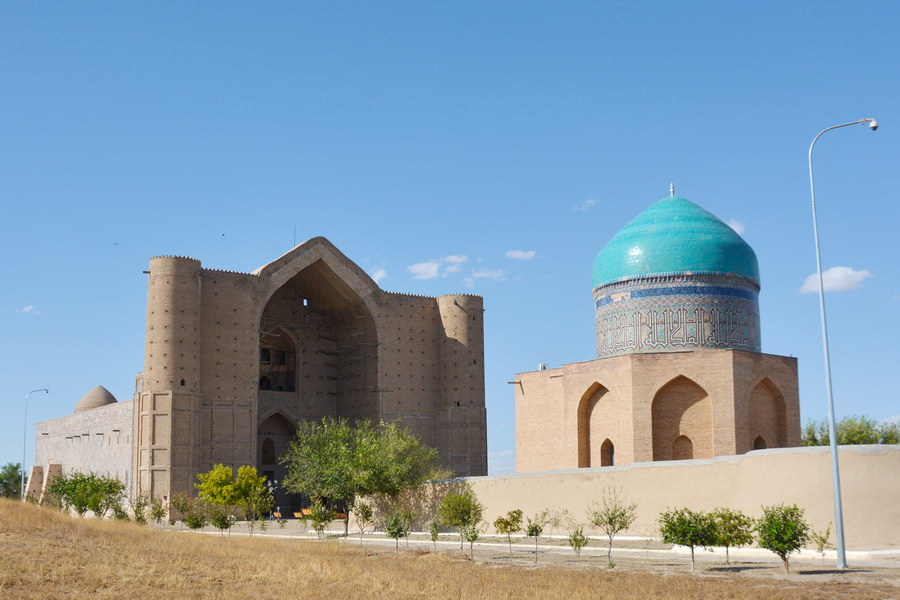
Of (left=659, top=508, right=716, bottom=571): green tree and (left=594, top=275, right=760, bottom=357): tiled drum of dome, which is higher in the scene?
(left=594, top=275, right=760, bottom=357): tiled drum of dome

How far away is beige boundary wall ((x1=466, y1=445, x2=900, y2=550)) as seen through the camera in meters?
16.8

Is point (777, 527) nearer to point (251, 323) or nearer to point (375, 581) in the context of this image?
point (375, 581)

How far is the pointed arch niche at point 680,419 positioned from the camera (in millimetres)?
24281

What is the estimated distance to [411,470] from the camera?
27.2 metres

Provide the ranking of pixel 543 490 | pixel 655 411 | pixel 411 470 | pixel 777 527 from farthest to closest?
pixel 411 470 < pixel 655 411 < pixel 543 490 < pixel 777 527

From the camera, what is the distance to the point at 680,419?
24.5 meters

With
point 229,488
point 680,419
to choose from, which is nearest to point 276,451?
point 229,488

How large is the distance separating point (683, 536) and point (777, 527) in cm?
152

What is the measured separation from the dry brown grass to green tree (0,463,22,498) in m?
43.4

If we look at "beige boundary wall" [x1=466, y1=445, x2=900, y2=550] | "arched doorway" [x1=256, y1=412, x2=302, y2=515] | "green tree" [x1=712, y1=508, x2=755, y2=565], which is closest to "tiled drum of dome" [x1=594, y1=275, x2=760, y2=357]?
"beige boundary wall" [x1=466, y1=445, x2=900, y2=550]

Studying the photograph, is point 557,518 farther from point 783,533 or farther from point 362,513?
point 783,533

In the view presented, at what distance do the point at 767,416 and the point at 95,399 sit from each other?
3461cm

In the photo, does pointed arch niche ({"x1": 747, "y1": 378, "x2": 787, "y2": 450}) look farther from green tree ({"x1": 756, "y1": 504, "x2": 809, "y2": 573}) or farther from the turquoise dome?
green tree ({"x1": 756, "y1": 504, "x2": 809, "y2": 573})

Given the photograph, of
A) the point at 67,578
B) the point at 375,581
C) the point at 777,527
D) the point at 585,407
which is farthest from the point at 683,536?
the point at 585,407
